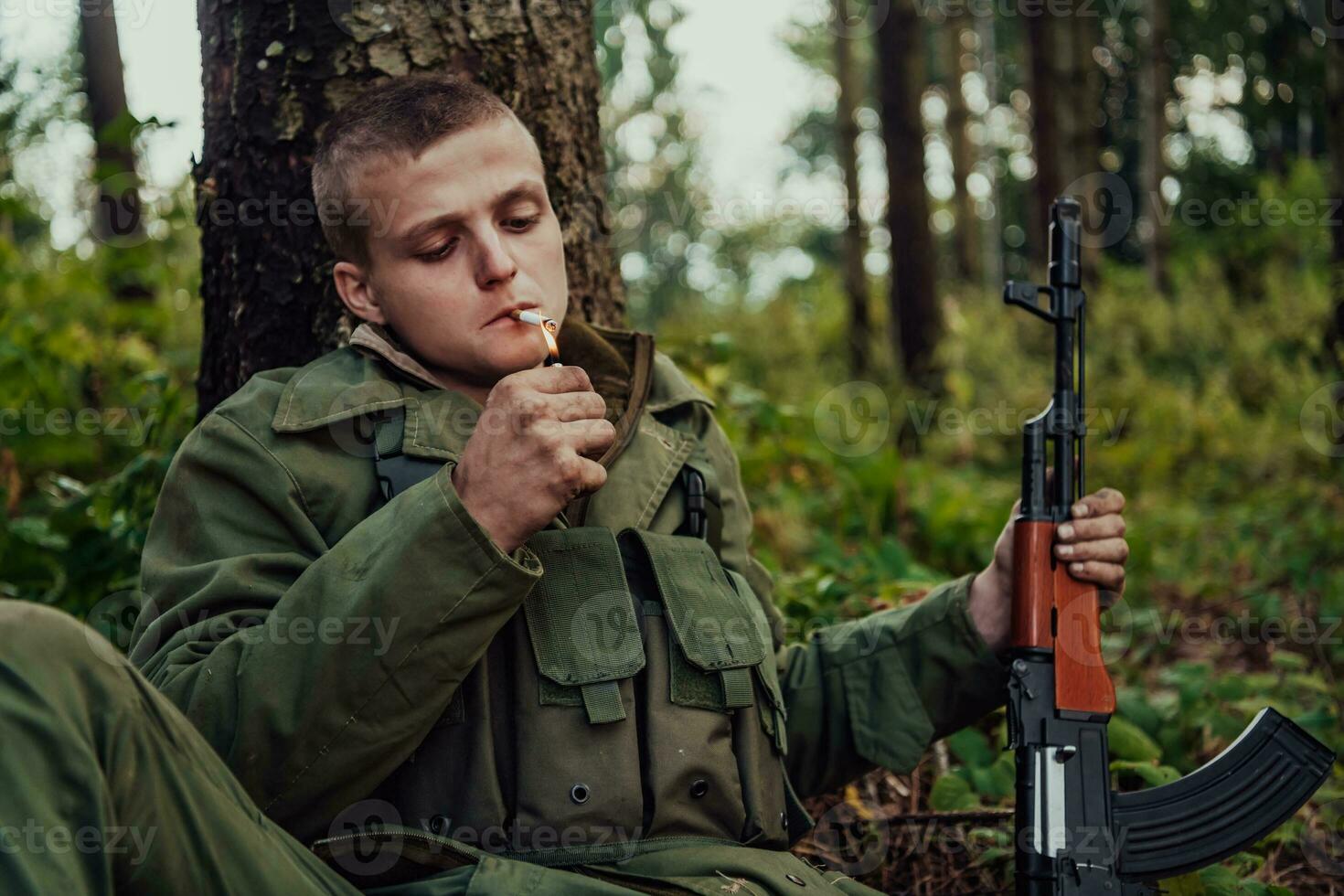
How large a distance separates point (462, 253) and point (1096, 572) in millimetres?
1398

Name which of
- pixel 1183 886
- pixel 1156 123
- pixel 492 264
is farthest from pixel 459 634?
pixel 1156 123

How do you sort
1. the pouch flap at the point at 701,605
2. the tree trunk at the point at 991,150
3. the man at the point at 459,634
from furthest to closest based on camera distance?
1. the tree trunk at the point at 991,150
2. the pouch flap at the point at 701,605
3. the man at the point at 459,634

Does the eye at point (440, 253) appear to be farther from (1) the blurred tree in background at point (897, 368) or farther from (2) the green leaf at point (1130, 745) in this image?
(2) the green leaf at point (1130, 745)

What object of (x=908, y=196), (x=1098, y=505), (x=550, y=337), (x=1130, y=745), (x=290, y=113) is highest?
(x=908, y=196)

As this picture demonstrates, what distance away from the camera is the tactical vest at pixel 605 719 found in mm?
1879

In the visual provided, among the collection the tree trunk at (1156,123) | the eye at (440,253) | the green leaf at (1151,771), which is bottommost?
the green leaf at (1151,771)

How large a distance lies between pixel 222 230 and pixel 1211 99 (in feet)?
86.1

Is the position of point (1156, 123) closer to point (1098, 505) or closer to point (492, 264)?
point (1098, 505)

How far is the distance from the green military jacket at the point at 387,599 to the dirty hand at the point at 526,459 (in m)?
0.05

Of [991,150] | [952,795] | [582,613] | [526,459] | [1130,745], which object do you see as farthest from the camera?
[991,150]

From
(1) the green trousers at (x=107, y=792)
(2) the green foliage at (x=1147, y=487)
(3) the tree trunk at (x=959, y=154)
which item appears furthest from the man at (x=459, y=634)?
(3) the tree trunk at (x=959, y=154)

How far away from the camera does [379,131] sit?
89.2 inches

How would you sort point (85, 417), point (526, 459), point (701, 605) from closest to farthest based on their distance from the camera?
point (526, 459) < point (701, 605) < point (85, 417)

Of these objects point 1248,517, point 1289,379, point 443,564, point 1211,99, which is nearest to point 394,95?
point 443,564
